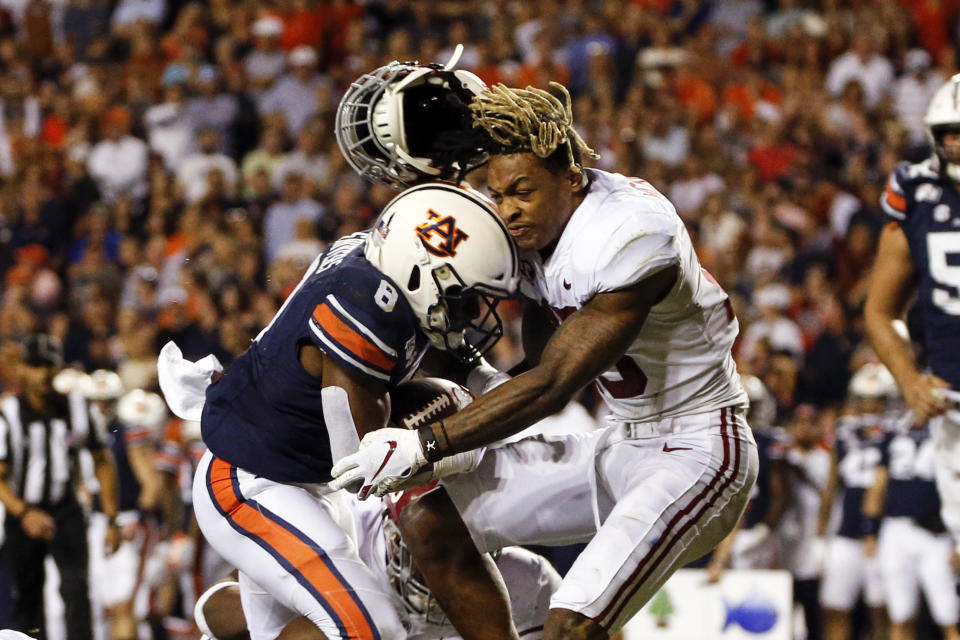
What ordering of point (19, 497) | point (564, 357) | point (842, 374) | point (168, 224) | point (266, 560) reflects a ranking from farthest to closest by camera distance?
point (168, 224), point (842, 374), point (19, 497), point (266, 560), point (564, 357)

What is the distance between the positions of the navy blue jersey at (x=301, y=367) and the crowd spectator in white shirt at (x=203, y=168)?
6.84 m

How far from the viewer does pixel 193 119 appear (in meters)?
11.1

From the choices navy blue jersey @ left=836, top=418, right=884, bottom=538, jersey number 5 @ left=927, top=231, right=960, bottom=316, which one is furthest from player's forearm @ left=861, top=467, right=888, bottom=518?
jersey number 5 @ left=927, top=231, right=960, bottom=316

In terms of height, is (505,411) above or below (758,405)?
above

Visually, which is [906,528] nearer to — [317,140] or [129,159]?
[317,140]

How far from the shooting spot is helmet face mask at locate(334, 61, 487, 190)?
3889 mm

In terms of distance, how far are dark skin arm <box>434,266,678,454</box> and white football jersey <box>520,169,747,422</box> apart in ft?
0.24

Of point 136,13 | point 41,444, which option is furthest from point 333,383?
point 136,13

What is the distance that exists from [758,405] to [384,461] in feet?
16.6

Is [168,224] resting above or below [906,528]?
above

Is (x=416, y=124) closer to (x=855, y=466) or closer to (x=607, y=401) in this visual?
(x=607, y=401)

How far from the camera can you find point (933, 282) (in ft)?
15.9

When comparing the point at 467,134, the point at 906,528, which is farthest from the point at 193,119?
the point at 467,134

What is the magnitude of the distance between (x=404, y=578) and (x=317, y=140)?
7033 mm
